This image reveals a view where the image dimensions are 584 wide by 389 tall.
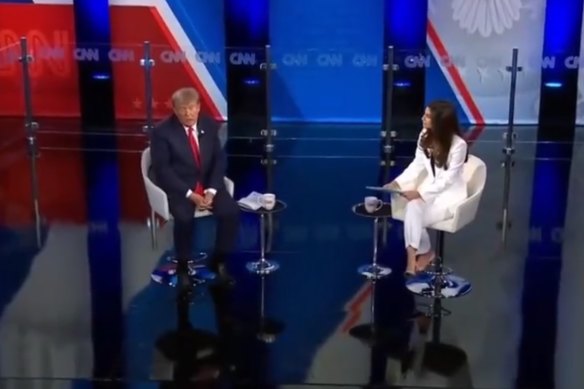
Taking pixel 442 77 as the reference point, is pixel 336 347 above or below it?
below

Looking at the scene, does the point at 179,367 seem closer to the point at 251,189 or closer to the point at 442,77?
the point at 251,189

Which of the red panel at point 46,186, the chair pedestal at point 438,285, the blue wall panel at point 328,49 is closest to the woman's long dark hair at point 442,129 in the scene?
the chair pedestal at point 438,285

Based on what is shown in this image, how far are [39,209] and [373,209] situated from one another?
283cm

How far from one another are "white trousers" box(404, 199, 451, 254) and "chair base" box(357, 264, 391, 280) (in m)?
0.33

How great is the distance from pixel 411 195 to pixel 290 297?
93 cm

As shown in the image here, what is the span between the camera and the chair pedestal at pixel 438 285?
5473 millimetres

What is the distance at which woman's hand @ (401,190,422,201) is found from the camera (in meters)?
5.48

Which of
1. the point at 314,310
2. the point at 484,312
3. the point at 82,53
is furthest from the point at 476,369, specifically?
the point at 82,53

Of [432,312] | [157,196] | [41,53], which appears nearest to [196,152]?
[157,196]

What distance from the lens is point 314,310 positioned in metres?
5.45

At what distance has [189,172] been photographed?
5582 mm

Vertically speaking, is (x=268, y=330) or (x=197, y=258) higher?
(x=197, y=258)

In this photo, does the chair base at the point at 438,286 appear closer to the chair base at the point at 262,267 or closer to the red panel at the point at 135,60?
the chair base at the point at 262,267

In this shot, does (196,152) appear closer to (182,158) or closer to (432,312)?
(182,158)
